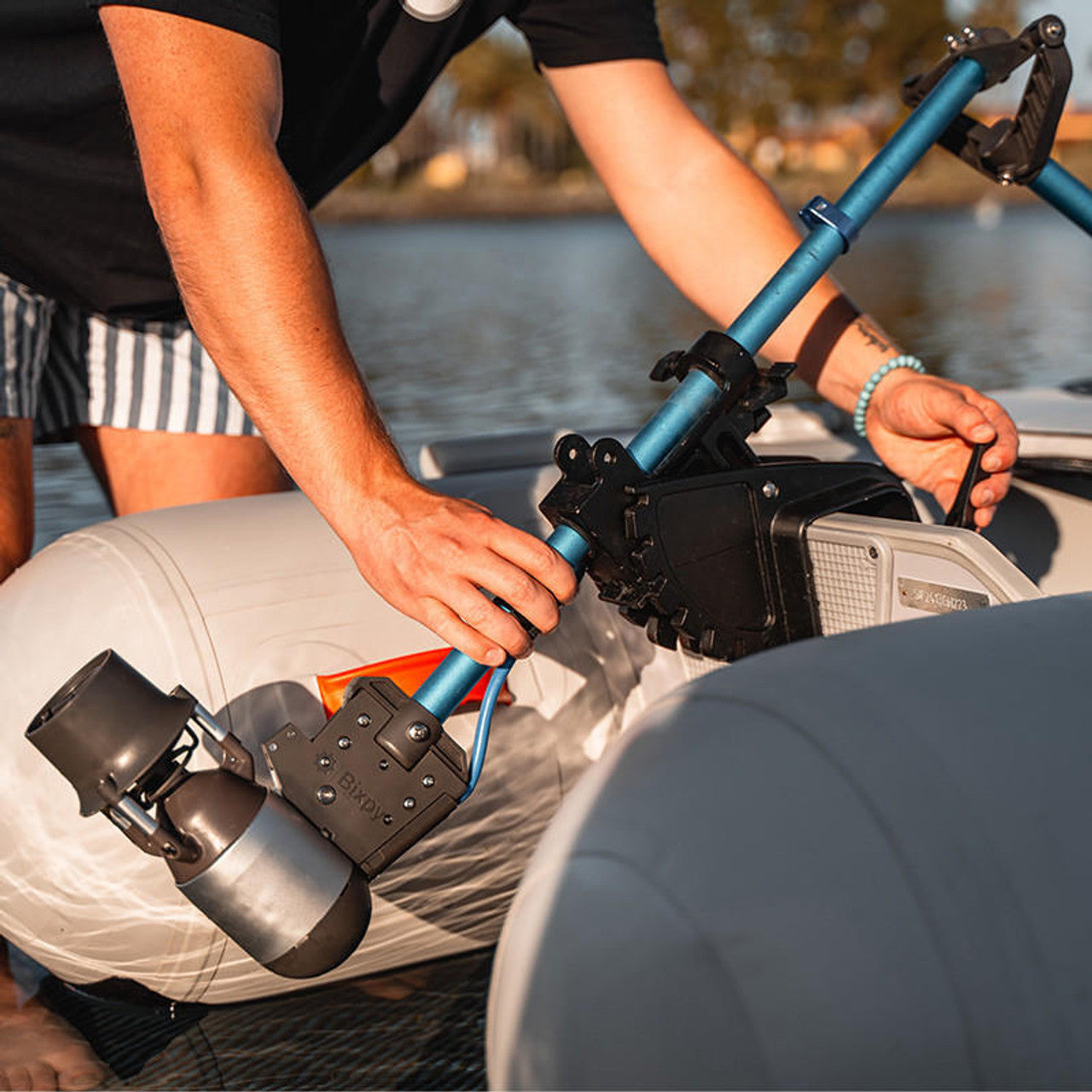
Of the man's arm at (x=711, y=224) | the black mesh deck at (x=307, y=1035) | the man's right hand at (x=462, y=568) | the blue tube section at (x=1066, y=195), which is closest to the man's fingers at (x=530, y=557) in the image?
the man's right hand at (x=462, y=568)

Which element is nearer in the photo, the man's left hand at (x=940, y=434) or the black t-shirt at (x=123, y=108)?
the man's left hand at (x=940, y=434)

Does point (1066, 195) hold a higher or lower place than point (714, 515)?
higher

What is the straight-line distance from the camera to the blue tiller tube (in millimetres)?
1241

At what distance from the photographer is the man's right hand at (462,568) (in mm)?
1152

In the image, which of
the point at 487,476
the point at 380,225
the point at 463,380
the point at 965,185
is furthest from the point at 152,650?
the point at 965,185

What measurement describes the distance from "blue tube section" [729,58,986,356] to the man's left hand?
0.20 meters

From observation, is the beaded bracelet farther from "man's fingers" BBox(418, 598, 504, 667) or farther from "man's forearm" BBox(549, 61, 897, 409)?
"man's fingers" BBox(418, 598, 504, 667)

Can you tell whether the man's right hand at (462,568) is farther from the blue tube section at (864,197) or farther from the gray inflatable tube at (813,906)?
the blue tube section at (864,197)

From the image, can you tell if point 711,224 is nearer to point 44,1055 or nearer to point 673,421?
point 673,421

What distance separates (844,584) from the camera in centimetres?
138

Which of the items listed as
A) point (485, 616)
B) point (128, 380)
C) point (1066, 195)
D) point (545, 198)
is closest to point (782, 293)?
point (485, 616)

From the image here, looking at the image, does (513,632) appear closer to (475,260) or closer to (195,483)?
(195,483)

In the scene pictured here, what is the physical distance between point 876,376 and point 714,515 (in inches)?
19.9

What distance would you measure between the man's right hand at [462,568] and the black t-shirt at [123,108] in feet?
2.24
